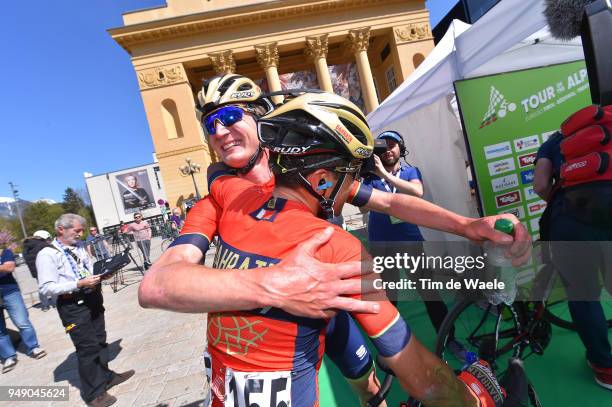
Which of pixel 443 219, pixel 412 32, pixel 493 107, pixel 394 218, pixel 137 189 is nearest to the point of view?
pixel 443 219

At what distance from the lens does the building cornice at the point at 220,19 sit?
25.2 meters

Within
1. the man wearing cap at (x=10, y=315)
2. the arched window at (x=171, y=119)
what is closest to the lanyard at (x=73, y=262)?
the man wearing cap at (x=10, y=315)

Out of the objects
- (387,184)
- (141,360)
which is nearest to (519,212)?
(387,184)

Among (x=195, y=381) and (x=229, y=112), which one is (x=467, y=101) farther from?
(x=195, y=381)

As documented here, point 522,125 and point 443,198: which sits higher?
point 522,125

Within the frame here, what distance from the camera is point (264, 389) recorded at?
1.08 m

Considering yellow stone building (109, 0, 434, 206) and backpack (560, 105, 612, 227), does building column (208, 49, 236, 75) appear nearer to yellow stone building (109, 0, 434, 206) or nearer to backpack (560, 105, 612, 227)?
yellow stone building (109, 0, 434, 206)

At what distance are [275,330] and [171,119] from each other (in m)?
28.6

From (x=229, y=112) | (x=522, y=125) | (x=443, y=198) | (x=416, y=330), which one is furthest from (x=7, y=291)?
(x=522, y=125)

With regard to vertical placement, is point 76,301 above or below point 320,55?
below

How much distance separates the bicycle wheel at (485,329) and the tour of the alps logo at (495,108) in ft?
7.04

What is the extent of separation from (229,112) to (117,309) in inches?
300

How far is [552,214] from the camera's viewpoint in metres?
2.34

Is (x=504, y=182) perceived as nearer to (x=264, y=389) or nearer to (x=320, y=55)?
Result: (x=264, y=389)
